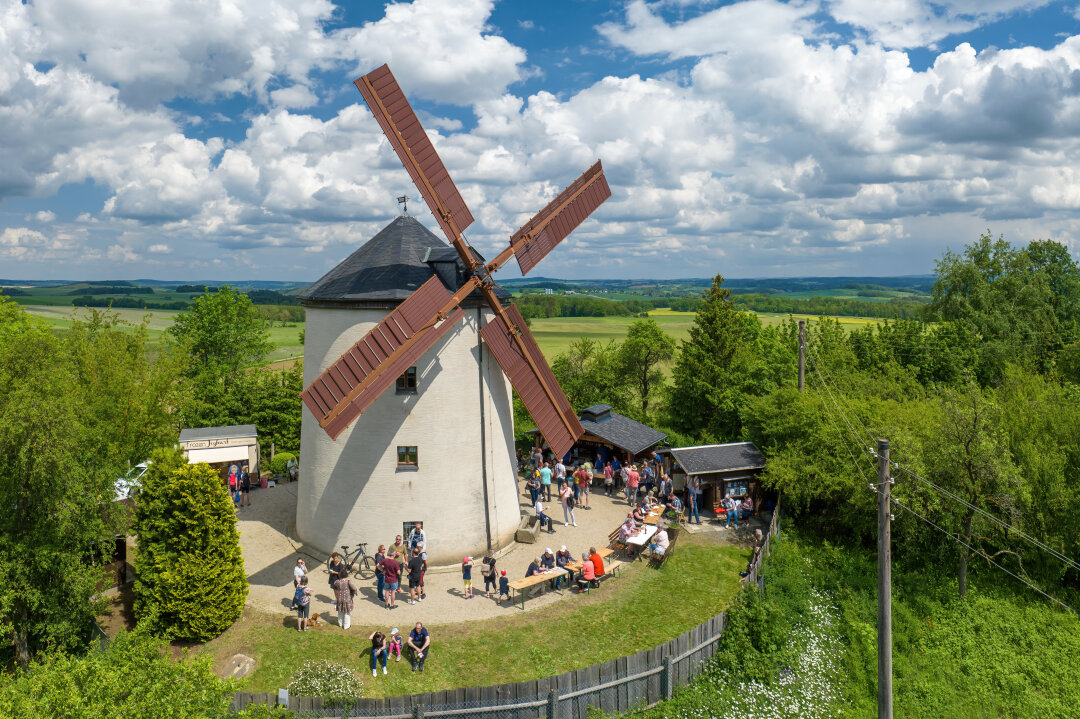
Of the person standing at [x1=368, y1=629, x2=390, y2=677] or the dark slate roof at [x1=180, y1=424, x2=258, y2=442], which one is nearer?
the person standing at [x1=368, y1=629, x2=390, y2=677]

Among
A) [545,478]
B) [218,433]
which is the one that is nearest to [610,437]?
[545,478]

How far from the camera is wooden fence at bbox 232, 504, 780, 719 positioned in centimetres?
1086

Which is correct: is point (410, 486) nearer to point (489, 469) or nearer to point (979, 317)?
point (489, 469)

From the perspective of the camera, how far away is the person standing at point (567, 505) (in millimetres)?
20547

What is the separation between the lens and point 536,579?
15992 millimetres

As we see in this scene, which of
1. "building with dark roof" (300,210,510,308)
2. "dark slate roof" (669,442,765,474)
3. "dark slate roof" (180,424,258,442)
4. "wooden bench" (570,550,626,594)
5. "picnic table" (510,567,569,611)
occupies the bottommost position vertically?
"wooden bench" (570,550,626,594)

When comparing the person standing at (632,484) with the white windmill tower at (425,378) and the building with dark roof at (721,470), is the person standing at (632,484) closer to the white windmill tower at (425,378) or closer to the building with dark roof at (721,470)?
the building with dark roof at (721,470)

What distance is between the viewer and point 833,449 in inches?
818

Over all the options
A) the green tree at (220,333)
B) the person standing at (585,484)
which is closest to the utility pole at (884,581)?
the person standing at (585,484)

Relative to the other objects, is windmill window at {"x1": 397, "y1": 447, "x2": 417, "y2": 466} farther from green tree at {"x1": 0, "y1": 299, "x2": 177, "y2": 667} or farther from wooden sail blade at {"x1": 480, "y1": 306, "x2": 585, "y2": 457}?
green tree at {"x1": 0, "y1": 299, "x2": 177, "y2": 667}

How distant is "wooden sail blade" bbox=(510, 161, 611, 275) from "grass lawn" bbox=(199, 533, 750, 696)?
9441 millimetres

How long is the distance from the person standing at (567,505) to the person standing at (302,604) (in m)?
8.79

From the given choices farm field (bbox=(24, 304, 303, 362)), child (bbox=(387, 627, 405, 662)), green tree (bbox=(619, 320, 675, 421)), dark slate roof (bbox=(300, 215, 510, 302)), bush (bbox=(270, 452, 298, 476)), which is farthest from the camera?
farm field (bbox=(24, 304, 303, 362))

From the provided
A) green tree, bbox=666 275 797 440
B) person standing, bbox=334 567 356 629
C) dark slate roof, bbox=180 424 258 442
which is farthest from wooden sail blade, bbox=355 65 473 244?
green tree, bbox=666 275 797 440
